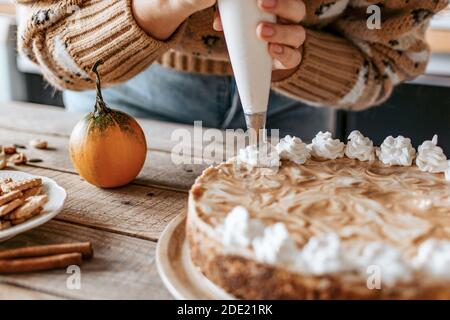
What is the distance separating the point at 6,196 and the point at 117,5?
1.29 ft

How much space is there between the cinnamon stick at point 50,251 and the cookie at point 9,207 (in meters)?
0.05

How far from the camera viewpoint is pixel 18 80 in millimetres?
2646

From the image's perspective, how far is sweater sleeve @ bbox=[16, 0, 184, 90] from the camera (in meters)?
0.97

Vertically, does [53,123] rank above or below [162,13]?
below

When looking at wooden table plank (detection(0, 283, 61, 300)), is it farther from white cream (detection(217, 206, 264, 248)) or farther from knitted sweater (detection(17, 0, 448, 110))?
knitted sweater (detection(17, 0, 448, 110))

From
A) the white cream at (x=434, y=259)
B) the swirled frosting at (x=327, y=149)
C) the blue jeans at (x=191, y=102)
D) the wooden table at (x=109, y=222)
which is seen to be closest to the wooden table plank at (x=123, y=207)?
the wooden table at (x=109, y=222)

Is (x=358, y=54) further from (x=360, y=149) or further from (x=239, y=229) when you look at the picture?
(x=239, y=229)

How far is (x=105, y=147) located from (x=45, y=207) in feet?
0.49

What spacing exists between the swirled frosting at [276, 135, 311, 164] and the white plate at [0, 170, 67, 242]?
0.31 metres

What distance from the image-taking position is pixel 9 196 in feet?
2.40

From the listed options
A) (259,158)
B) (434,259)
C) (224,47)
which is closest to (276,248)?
(434,259)

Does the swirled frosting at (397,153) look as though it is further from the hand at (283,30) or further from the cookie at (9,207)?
the cookie at (9,207)

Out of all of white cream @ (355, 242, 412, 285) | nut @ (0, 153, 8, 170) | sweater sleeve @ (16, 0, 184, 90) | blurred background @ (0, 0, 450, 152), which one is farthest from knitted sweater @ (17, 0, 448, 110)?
blurred background @ (0, 0, 450, 152)
